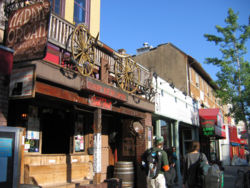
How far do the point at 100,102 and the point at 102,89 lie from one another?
407 mm

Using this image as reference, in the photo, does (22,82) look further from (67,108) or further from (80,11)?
(80,11)

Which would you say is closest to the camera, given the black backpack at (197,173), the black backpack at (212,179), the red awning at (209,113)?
the black backpack at (212,179)

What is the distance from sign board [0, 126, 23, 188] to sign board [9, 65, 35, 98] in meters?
0.99

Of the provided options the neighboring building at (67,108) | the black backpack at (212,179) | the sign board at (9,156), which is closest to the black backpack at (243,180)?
the neighboring building at (67,108)

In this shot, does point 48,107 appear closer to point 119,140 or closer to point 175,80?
point 119,140

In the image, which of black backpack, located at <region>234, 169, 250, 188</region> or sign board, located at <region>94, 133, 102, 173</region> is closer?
sign board, located at <region>94, 133, 102, 173</region>

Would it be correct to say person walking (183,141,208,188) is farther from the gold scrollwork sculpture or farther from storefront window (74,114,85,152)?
storefront window (74,114,85,152)

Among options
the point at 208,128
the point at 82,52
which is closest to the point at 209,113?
the point at 208,128

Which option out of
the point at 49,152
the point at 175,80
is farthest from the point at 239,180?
the point at 175,80

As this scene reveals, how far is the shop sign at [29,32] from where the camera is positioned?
5.24 meters

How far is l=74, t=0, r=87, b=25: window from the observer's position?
10.5m

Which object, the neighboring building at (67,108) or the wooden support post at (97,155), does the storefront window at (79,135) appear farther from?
the wooden support post at (97,155)

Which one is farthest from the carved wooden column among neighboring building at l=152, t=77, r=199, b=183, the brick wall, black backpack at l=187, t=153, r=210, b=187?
neighboring building at l=152, t=77, r=199, b=183

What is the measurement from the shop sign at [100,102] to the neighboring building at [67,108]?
0.09 ft
